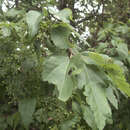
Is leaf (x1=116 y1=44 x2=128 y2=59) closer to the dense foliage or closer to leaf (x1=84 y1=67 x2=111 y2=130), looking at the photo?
the dense foliage

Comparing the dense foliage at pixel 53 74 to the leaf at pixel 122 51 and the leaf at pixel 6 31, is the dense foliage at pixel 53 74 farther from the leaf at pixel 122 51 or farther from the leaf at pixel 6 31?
the leaf at pixel 122 51

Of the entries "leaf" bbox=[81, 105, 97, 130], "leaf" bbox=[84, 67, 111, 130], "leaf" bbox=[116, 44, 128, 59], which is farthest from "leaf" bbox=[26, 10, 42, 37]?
"leaf" bbox=[116, 44, 128, 59]

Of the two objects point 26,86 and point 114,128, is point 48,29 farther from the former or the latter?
point 114,128

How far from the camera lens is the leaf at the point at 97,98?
0.72m

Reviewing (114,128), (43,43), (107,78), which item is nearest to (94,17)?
(114,128)

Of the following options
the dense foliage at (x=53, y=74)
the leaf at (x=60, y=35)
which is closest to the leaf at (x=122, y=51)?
the dense foliage at (x=53, y=74)

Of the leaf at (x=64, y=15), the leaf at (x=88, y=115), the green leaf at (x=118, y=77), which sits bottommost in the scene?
the leaf at (x=88, y=115)

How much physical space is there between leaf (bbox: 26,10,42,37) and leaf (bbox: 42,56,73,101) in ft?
0.37

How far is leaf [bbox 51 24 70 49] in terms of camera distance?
2.93 ft

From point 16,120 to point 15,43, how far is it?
17.5 inches

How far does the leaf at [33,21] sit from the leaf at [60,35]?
0.08m

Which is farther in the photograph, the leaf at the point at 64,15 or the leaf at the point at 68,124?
the leaf at the point at 68,124

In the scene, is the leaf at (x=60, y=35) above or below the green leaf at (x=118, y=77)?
above

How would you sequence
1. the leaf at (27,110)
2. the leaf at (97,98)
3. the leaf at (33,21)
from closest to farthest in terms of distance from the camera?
the leaf at (97,98), the leaf at (33,21), the leaf at (27,110)
